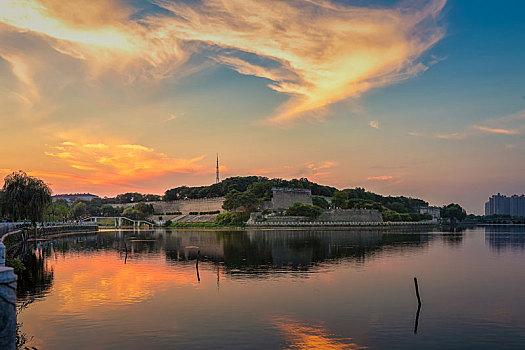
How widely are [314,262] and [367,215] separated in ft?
294

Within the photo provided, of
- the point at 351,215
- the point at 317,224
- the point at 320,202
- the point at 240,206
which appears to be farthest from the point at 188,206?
the point at 317,224

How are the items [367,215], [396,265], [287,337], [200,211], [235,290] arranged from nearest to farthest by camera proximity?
[287,337]
[235,290]
[396,265]
[367,215]
[200,211]

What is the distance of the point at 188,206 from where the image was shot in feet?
520

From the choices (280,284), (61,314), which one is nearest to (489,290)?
(280,284)

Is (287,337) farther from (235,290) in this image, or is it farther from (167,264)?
(167,264)

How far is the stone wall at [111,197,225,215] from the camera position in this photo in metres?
146

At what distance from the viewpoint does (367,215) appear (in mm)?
123312

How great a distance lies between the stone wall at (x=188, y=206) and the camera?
146 meters

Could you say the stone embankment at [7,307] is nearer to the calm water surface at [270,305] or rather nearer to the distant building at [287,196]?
the calm water surface at [270,305]

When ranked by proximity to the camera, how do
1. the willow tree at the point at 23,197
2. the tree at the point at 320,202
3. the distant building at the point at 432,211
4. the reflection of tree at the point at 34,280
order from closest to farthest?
the reflection of tree at the point at 34,280 < the willow tree at the point at 23,197 < the tree at the point at 320,202 < the distant building at the point at 432,211

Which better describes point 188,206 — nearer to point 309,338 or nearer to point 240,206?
point 240,206

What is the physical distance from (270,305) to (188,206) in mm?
140016

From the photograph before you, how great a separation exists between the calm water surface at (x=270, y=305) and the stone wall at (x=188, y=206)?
108 meters

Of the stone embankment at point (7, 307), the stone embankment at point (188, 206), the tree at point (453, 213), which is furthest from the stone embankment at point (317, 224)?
the stone embankment at point (7, 307)
